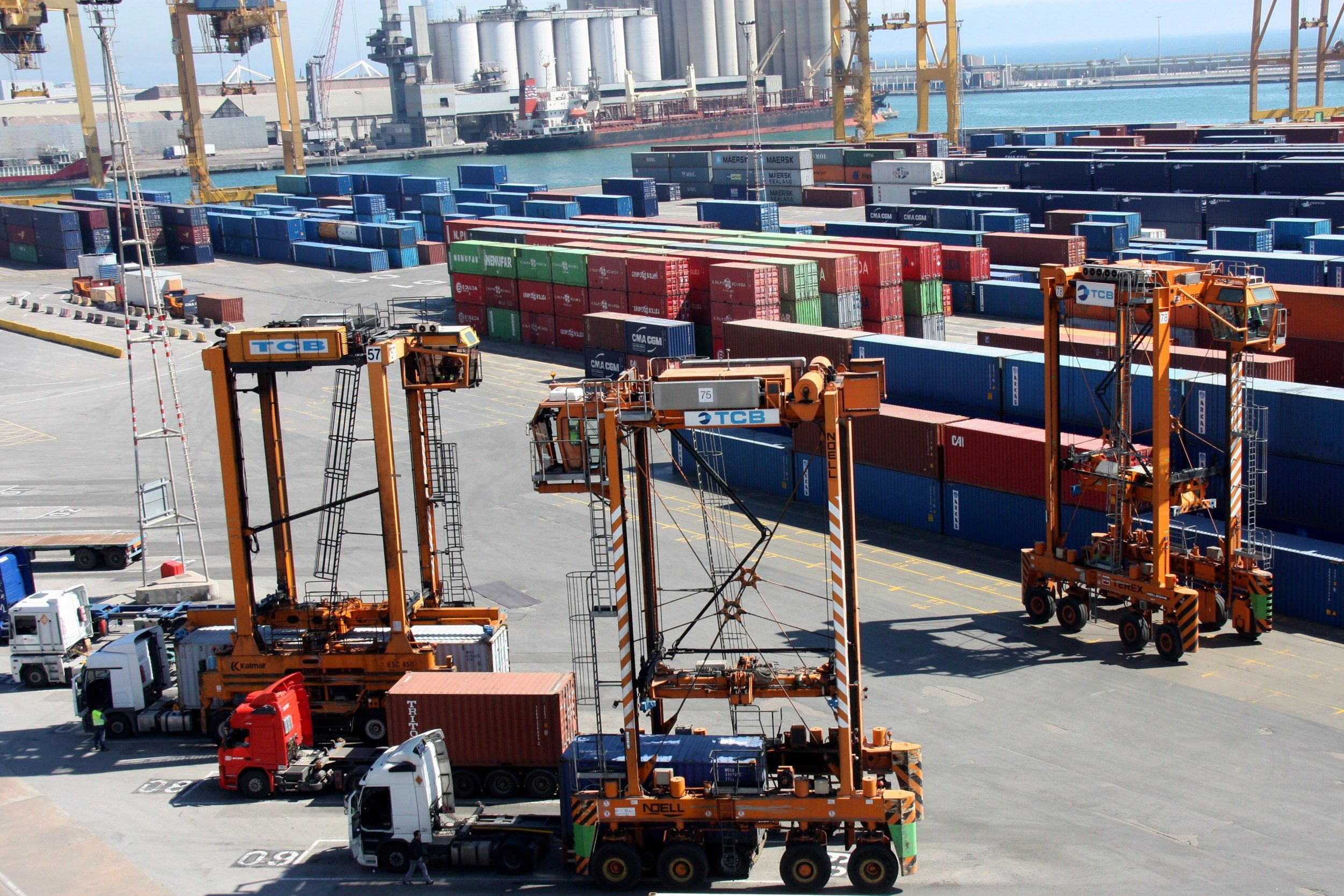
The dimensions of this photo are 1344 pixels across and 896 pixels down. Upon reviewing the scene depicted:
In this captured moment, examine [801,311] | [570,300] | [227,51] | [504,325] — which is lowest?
[504,325]

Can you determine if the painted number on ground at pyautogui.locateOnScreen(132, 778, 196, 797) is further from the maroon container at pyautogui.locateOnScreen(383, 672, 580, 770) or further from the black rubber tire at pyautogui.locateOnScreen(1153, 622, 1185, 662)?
the black rubber tire at pyautogui.locateOnScreen(1153, 622, 1185, 662)

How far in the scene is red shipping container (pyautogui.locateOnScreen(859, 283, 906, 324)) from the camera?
66.4 metres

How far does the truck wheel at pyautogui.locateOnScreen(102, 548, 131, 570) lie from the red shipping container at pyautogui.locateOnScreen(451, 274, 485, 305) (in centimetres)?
3914

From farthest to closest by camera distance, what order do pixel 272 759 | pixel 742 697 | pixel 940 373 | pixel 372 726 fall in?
1. pixel 940 373
2. pixel 372 726
3. pixel 272 759
4. pixel 742 697

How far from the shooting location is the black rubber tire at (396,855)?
23297 millimetres

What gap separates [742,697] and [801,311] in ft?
140

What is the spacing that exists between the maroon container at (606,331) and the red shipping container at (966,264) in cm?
2199

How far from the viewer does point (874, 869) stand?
853 inches

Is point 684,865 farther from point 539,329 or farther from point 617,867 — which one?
point 539,329

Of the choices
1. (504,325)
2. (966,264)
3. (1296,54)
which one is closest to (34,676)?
(504,325)

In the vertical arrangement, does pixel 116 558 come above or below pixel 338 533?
below

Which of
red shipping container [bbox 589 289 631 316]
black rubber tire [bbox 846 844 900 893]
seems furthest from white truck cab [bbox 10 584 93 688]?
red shipping container [bbox 589 289 631 316]

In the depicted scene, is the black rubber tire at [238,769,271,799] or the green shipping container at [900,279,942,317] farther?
the green shipping container at [900,279,942,317]

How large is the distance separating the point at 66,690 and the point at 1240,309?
98.5ft
